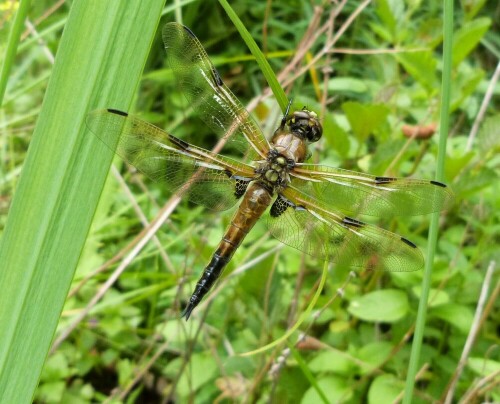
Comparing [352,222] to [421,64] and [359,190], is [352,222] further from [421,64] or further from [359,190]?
[421,64]

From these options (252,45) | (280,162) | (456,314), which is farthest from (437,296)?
(252,45)

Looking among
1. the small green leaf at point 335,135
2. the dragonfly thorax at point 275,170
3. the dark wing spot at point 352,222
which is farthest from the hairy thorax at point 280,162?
the small green leaf at point 335,135

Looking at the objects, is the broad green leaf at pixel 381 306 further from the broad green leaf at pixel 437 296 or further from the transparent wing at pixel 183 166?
the transparent wing at pixel 183 166

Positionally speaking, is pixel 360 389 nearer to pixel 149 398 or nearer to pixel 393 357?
pixel 393 357

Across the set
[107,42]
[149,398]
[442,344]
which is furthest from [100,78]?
[149,398]

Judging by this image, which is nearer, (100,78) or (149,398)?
(100,78)

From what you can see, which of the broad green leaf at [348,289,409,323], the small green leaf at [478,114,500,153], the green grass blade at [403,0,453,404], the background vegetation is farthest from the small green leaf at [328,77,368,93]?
the green grass blade at [403,0,453,404]

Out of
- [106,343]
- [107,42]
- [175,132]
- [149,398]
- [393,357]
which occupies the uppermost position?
[107,42]
